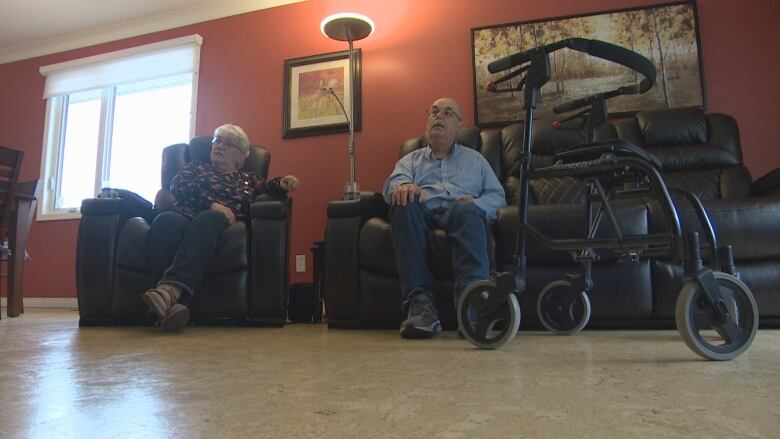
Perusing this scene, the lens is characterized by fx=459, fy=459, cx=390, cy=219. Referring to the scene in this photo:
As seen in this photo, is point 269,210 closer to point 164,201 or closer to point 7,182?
point 164,201

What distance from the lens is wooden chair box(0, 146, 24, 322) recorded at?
8.35 ft

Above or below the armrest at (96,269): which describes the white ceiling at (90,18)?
above

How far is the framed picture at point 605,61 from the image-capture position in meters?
2.65

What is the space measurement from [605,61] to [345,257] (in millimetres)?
2044

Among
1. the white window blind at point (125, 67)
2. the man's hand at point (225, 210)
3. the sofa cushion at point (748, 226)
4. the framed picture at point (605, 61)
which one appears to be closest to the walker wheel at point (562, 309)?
the sofa cushion at point (748, 226)

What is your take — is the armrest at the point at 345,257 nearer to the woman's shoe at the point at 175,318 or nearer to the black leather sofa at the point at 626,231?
the black leather sofa at the point at 626,231

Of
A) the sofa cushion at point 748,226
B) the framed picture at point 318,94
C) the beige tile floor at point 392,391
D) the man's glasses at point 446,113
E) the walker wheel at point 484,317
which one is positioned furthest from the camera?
the framed picture at point 318,94

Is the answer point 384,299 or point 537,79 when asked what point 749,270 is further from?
point 384,299

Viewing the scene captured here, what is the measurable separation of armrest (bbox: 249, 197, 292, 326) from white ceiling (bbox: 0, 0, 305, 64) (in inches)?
85.1

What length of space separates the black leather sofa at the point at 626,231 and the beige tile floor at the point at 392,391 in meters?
0.32

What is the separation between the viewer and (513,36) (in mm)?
2920

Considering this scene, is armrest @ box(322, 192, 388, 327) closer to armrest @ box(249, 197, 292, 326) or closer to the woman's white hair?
armrest @ box(249, 197, 292, 326)

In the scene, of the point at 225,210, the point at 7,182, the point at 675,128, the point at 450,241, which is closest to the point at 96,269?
the point at 225,210

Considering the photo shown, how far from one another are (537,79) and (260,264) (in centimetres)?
138
